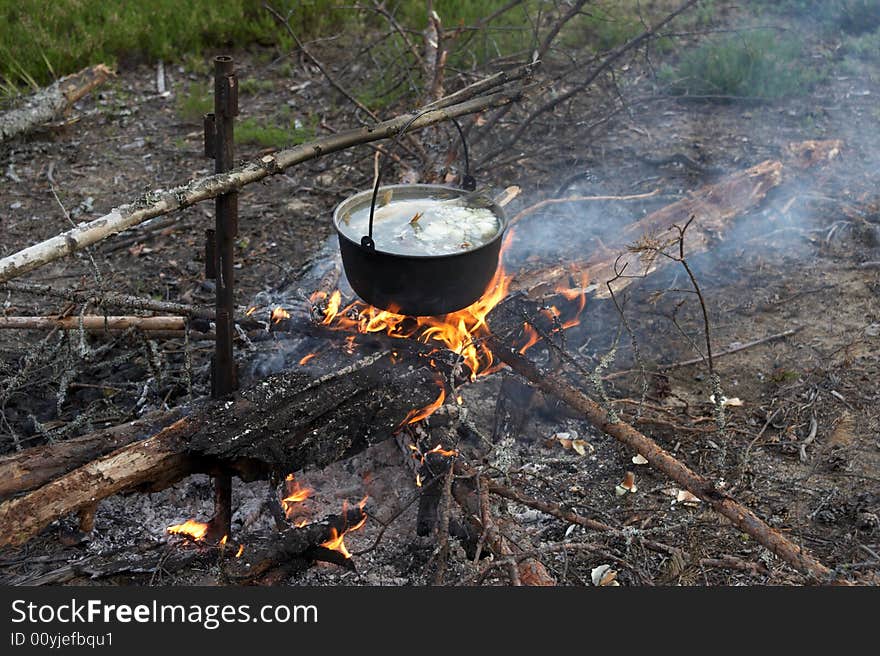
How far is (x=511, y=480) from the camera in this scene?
3865mm

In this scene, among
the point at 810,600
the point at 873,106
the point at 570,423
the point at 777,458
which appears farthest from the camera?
the point at 873,106

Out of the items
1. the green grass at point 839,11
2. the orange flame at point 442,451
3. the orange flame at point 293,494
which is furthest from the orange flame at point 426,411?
the green grass at point 839,11

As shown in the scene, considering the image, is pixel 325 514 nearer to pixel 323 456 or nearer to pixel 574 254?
pixel 323 456

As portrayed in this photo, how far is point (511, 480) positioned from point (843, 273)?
121 inches

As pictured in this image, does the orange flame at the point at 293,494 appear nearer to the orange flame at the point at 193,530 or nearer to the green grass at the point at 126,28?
the orange flame at the point at 193,530

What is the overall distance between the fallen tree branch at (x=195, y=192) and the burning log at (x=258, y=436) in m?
0.86

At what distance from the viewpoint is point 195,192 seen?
9.65 feet

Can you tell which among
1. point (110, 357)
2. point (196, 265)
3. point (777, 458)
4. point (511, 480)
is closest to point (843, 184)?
point (777, 458)

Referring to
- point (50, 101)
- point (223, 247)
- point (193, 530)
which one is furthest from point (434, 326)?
point (50, 101)

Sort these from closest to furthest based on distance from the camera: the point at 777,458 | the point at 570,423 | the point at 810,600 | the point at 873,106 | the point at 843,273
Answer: the point at 810,600
the point at 777,458
the point at 570,423
the point at 843,273
the point at 873,106

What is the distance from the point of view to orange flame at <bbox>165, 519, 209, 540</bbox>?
139 inches

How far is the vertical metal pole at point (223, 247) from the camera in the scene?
309cm

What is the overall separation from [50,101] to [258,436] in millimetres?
5152

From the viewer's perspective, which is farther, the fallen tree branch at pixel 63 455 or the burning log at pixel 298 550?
the burning log at pixel 298 550
